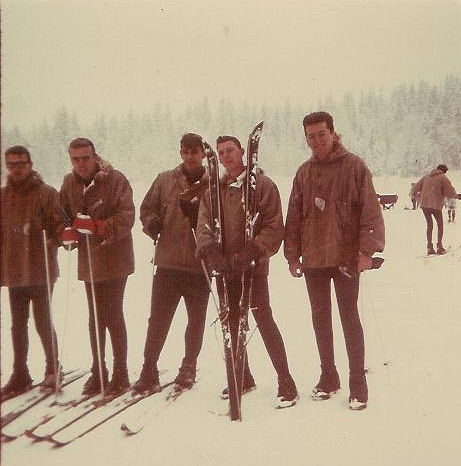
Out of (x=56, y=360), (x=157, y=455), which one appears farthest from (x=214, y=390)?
(x=56, y=360)

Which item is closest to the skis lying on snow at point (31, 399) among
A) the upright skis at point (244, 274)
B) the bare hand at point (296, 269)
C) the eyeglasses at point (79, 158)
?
the upright skis at point (244, 274)

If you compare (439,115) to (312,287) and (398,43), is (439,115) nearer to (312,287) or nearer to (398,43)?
(398,43)

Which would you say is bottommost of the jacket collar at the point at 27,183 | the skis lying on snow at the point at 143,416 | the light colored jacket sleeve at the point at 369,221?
the skis lying on snow at the point at 143,416

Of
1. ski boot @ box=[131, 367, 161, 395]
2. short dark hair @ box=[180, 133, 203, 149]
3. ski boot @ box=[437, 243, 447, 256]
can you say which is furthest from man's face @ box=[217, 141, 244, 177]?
ski boot @ box=[437, 243, 447, 256]

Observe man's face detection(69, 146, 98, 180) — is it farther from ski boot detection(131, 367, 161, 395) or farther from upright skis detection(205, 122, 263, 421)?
ski boot detection(131, 367, 161, 395)

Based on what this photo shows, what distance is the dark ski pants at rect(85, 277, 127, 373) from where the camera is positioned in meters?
2.62

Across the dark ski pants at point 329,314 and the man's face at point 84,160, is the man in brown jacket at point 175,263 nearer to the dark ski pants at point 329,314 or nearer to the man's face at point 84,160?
the man's face at point 84,160

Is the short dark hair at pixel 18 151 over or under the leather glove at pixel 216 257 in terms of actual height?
over

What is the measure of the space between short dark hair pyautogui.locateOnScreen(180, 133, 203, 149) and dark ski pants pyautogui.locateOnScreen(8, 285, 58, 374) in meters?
0.87

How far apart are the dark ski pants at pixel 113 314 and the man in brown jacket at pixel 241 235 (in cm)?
49

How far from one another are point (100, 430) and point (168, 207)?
3.31ft

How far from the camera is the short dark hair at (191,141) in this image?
2510 millimetres

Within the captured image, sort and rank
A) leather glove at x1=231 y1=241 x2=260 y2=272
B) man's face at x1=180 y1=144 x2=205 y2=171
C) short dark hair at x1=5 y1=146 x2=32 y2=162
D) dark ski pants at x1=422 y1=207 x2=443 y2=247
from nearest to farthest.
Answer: short dark hair at x1=5 y1=146 x2=32 y2=162 < leather glove at x1=231 y1=241 x2=260 y2=272 < man's face at x1=180 y1=144 x2=205 y2=171 < dark ski pants at x1=422 y1=207 x2=443 y2=247

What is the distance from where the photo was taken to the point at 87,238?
2.52 metres
